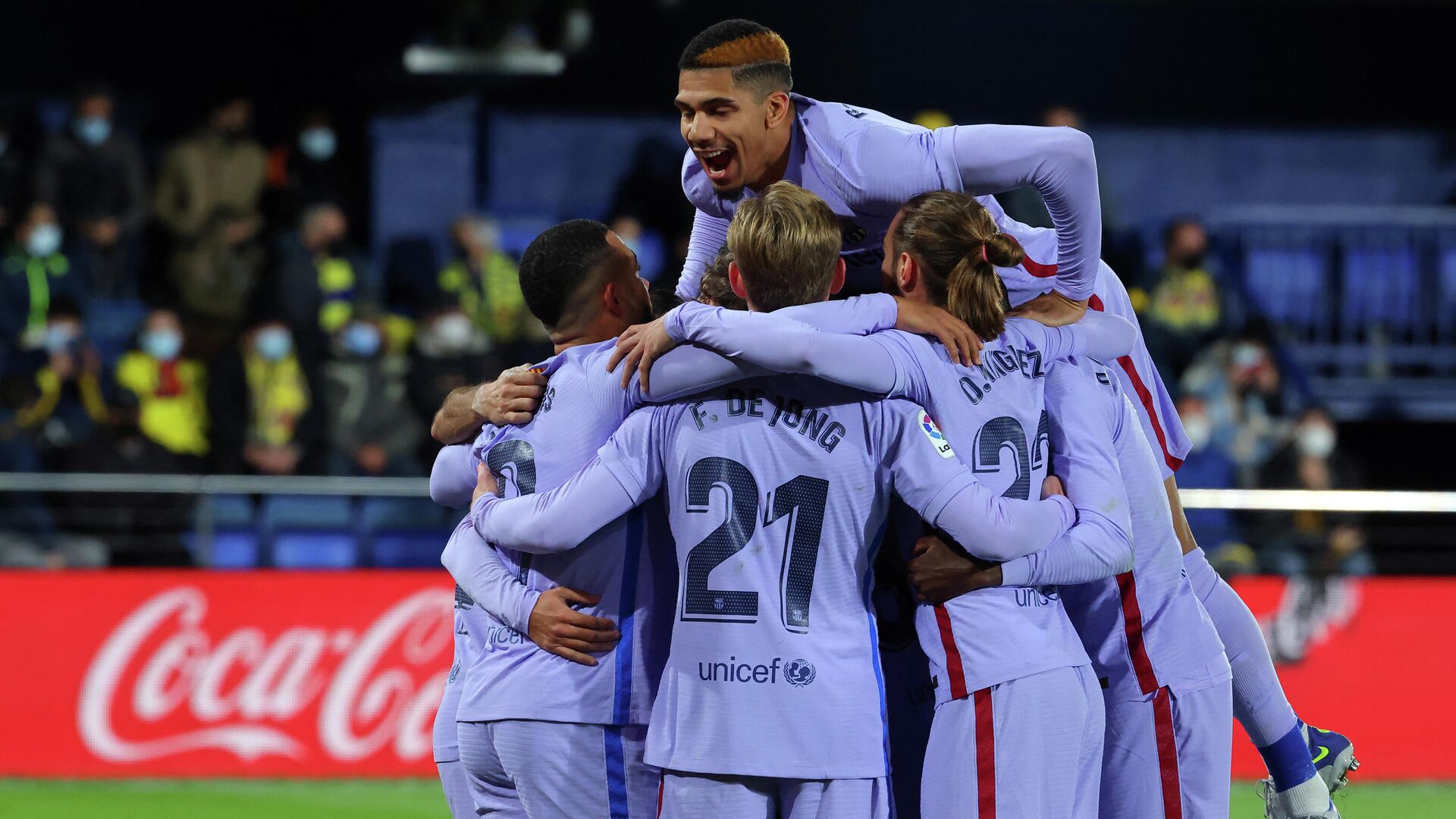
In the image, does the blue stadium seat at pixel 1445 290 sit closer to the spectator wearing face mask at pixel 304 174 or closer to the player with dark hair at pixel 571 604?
the spectator wearing face mask at pixel 304 174

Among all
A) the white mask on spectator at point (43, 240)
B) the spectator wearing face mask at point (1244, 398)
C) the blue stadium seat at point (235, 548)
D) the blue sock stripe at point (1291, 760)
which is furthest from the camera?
the white mask on spectator at point (43, 240)

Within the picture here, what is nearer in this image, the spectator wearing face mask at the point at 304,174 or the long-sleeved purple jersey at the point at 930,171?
the long-sleeved purple jersey at the point at 930,171

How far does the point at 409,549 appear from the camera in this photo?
9.72 metres

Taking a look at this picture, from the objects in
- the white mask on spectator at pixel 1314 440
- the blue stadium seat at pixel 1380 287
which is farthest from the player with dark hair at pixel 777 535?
the blue stadium seat at pixel 1380 287

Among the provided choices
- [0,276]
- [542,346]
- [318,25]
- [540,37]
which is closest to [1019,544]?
[542,346]

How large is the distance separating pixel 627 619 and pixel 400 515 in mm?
6344

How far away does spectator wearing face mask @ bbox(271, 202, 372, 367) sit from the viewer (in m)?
11.6

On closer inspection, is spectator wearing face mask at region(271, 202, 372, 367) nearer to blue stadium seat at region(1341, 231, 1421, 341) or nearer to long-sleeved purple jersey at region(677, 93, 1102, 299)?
long-sleeved purple jersey at region(677, 93, 1102, 299)

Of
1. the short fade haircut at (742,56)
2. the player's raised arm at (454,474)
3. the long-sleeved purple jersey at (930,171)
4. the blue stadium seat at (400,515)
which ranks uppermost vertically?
the short fade haircut at (742,56)

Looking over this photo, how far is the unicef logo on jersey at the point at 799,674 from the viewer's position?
3453 millimetres

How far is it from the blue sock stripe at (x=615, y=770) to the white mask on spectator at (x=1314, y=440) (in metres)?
8.51

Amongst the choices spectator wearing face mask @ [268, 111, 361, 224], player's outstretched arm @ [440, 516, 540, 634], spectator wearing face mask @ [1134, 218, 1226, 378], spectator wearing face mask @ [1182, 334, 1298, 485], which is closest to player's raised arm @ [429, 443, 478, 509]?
player's outstretched arm @ [440, 516, 540, 634]

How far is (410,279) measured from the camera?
13.0 m

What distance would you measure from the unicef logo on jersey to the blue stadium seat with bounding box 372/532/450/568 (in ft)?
21.1
